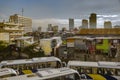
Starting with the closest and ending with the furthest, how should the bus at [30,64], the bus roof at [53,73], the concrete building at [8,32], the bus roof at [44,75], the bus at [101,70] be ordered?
the bus roof at [44,75], the bus roof at [53,73], the bus at [101,70], the bus at [30,64], the concrete building at [8,32]

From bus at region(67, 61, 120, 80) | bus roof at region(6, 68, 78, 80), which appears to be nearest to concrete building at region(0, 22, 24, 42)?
bus at region(67, 61, 120, 80)

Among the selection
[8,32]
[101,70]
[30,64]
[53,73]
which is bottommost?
[101,70]

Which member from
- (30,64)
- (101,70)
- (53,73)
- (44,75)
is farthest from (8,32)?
(44,75)

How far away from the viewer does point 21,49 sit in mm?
26344

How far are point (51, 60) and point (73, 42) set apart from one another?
37.7ft

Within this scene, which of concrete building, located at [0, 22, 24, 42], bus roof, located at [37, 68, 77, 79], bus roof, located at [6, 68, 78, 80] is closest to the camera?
bus roof, located at [6, 68, 78, 80]

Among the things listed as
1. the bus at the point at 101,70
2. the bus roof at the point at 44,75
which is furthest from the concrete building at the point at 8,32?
the bus roof at the point at 44,75

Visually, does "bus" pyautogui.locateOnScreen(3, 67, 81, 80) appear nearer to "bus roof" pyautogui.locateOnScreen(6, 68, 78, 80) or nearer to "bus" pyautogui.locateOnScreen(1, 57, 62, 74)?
"bus roof" pyautogui.locateOnScreen(6, 68, 78, 80)

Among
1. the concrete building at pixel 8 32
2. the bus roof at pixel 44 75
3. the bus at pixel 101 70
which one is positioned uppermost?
the concrete building at pixel 8 32

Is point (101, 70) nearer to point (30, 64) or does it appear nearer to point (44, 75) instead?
point (44, 75)

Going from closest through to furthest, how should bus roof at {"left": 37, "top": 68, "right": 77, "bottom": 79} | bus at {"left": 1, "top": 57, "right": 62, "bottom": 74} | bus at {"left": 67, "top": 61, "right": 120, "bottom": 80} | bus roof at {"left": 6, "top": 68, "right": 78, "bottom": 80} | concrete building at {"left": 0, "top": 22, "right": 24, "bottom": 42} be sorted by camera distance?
bus roof at {"left": 6, "top": 68, "right": 78, "bottom": 80}
bus roof at {"left": 37, "top": 68, "right": 77, "bottom": 79}
bus at {"left": 67, "top": 61, "right": 120, "bottom": 80}
bus at {"left": 1, "top": 57, "right": 62, "bottom": 74}
concrete building at {"left": 0, "top": 22, "right": 24, "bottom": 42}

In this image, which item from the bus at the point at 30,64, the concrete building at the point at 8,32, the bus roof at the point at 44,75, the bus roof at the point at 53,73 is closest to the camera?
the bus roof at the point at 44,75

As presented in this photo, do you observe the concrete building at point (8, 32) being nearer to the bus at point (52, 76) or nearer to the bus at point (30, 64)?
the bus at point (30, 64)

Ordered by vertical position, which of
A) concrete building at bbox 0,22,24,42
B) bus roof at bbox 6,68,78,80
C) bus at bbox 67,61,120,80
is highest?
concrete building at bbox 0,22,24,42
